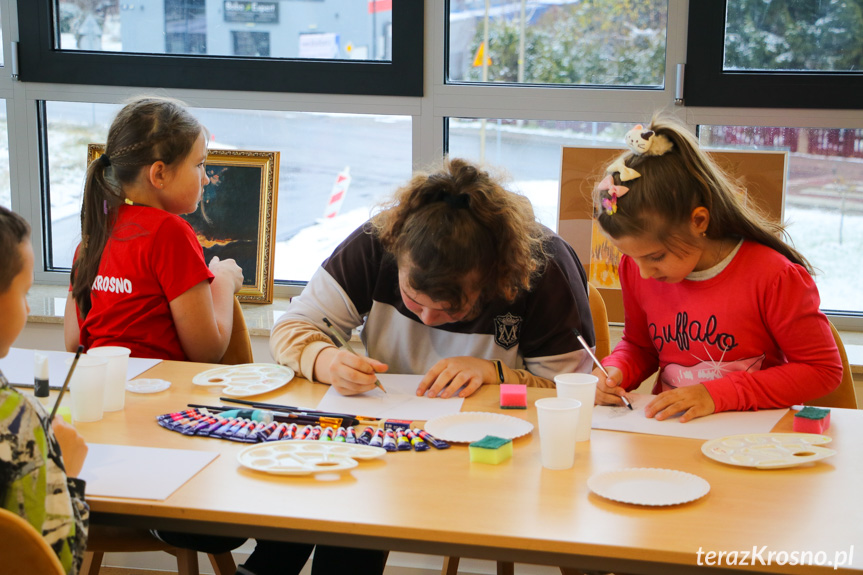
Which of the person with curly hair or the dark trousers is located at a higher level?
the person with curly hair

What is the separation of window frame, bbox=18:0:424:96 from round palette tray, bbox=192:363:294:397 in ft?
4.59

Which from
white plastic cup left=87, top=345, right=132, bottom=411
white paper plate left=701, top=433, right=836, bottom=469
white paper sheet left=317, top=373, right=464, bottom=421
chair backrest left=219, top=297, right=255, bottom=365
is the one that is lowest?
chair backrest left=219, top=297, right=255, bottom=365

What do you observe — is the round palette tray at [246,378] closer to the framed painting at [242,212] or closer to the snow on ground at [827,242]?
the snow on ground at [827,242]

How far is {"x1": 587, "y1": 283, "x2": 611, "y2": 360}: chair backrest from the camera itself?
205cm

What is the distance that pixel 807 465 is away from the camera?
1.27 metres

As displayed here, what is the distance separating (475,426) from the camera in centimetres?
143

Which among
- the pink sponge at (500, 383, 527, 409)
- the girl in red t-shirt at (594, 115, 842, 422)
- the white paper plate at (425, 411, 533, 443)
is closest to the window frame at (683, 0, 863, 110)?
the girl in red t-shirt at (594, 115, 842, 422)

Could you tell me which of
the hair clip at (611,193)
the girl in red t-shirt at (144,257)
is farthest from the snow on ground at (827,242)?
the hair clip at (611,193)

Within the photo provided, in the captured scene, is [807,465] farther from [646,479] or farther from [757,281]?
[757,281]

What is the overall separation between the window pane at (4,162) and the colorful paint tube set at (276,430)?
2.14 m

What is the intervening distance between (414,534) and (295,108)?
2.12 metres

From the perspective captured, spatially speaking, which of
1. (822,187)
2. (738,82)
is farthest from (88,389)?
(822,187)

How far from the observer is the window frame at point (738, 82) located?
2592 mm

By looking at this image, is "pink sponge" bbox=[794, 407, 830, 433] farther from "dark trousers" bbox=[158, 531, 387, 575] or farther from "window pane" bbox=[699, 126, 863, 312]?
"window pane" bbox=[699, 126, 863, 312]
